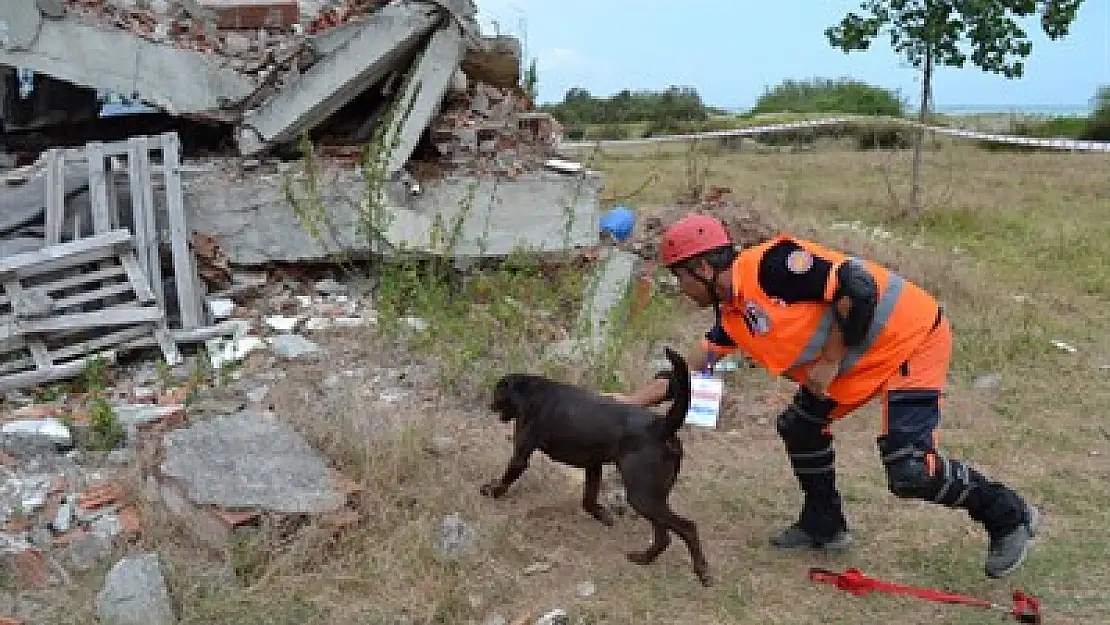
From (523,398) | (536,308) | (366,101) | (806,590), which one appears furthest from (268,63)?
(806,590)

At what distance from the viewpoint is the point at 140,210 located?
6.70 meters

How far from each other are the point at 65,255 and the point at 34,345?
0.54 meters

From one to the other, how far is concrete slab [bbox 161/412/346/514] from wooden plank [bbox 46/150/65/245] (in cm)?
244

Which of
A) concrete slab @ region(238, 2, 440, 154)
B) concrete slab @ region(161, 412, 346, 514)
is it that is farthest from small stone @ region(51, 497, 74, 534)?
concrete slab @ region(238, 2, 440, 154)

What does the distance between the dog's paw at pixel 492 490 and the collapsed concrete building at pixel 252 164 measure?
2494 mm

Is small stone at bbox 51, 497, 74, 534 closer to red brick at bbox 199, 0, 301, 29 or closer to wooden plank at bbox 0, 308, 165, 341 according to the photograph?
wooden plank at bbox 0, 308, 165, 341

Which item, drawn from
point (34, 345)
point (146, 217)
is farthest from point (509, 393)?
point (146, 217)

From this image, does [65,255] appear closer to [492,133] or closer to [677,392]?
[492,133]

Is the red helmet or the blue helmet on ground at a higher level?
the red helmet

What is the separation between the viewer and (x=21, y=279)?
620 cm

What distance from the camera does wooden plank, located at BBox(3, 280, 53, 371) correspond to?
5996 mm

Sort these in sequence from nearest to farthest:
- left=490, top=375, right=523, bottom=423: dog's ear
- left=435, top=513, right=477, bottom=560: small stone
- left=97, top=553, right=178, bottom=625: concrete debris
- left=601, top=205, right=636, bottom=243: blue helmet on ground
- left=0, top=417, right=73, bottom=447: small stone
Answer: left=97, top=553, right=178, bottom=625: concrete debris, left=435, top=513, right=477, bottom=560: small stone, left=490, top=375, right=523, bottom=423: dog's ear, left=0, top=417, right=73, bottom=447: small stone, left=601, top=205, right=636, bottom=243: blue helmet on ground

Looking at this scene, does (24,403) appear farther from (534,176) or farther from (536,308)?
(534,176)

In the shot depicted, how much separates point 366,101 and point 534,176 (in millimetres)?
1468
